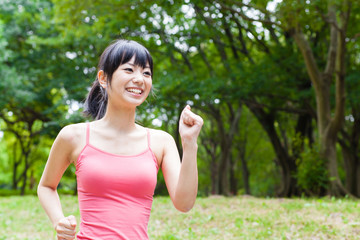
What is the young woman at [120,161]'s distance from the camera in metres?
1.87

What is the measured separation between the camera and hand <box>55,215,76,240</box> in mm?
1856

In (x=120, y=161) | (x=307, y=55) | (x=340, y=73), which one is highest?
(x=307, y=55)

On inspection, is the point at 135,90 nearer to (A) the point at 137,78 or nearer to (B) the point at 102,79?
(A) the point at 137,78

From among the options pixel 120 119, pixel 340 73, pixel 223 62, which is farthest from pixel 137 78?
pixel 223 62

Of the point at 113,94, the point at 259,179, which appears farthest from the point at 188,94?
the point at 259,179

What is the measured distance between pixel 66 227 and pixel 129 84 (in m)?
0.71

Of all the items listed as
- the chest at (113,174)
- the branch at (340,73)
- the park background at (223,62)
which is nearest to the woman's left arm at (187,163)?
the chest at (113,174)

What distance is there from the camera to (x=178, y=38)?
46.2 ft

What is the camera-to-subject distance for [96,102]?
2.43 metres

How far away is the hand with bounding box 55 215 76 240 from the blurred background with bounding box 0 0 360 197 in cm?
704

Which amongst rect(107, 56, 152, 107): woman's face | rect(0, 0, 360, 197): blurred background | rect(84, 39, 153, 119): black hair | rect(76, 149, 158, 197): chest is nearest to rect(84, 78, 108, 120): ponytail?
rect(84, 39, 153, 119): black hair

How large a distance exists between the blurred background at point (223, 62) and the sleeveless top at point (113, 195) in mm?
7006

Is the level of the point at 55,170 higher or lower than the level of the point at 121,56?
lower

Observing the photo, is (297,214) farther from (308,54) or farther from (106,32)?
(106,32)
